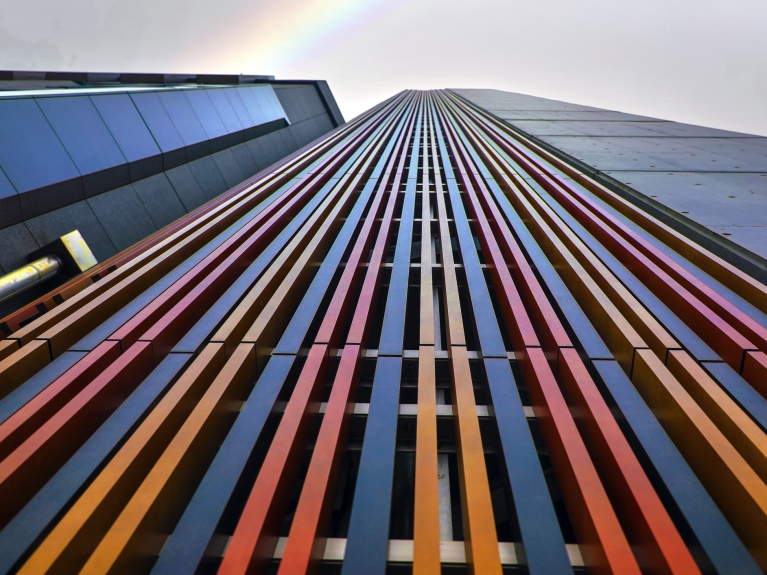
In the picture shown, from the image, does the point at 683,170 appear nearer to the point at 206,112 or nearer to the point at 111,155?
the point at 111,155

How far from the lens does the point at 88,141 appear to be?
7.74 metres

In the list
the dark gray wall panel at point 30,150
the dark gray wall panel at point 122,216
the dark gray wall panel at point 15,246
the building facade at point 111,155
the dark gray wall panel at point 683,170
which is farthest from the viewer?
the dark gray wall panel at point 122,216

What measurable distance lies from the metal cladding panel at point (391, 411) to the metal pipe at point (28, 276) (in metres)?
1.59

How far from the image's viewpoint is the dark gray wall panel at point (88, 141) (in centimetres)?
734

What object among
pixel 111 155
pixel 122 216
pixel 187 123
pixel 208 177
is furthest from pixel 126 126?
pixel 208 177

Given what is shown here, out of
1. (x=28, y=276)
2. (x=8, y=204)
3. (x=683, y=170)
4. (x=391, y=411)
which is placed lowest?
(x=683, y=170)

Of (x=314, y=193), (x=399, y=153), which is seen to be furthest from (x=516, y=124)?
(x=314, y=193)

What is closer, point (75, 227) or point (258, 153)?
point (75, 227)

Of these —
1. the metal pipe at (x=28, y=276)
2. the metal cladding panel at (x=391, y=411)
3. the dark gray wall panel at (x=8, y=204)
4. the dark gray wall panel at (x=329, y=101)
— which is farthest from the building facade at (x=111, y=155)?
the dark gray wall panel at (x=329, y=101)

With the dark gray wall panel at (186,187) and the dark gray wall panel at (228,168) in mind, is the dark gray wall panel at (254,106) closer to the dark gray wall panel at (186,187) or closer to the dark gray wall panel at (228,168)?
the dark gray wall panel at (228,168)

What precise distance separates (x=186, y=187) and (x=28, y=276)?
4173mm

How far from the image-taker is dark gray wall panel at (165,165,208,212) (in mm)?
9664

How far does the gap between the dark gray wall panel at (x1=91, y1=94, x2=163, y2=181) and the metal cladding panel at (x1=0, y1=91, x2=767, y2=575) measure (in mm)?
3635

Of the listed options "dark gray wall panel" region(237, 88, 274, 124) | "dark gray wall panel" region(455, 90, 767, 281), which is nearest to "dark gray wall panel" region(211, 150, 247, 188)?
"dark gray wall panel" region(237, 88, 274, 124)
